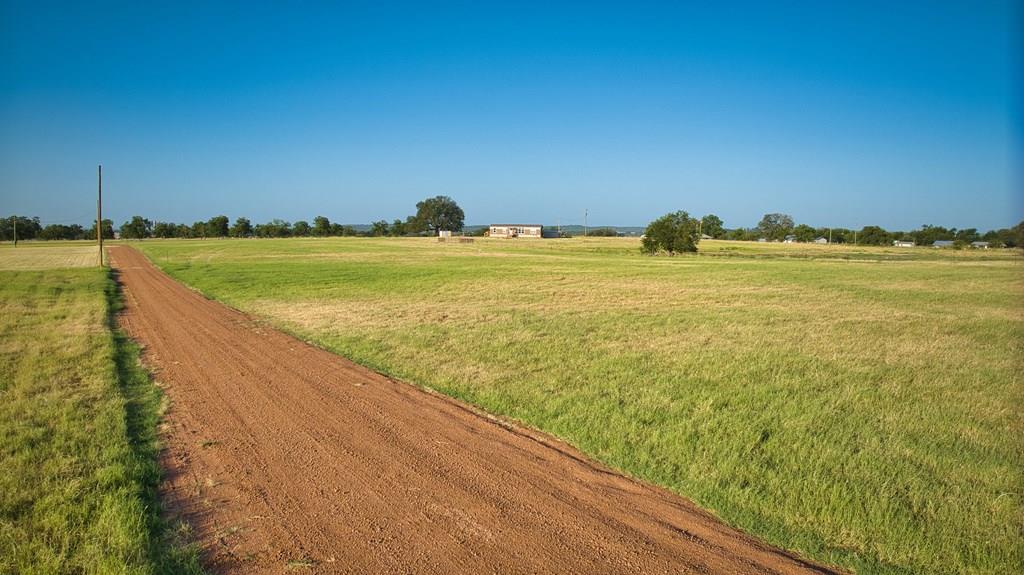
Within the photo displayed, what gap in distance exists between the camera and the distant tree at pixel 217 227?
163 meters

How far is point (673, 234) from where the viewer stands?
77312mm

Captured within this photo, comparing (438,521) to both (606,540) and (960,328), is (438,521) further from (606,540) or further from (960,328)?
(960,328)

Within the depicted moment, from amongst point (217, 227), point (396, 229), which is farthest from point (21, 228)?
point (396, 229)

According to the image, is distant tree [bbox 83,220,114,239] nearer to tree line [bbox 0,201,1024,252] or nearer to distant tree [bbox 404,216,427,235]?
tree line [bbox 0,201,1024,252]

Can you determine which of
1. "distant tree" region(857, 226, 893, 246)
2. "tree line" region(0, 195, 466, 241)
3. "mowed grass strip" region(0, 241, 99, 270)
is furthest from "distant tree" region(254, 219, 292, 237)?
"distant tree" region(857, 226, 893, 246)

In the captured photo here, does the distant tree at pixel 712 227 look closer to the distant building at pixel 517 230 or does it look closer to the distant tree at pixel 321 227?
the distant building at pixel 517 230

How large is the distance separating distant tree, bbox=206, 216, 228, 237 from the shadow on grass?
173m

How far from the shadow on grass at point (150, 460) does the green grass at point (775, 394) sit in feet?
13.6

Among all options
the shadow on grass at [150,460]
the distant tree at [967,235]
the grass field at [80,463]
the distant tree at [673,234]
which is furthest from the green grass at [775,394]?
the distant tree at [967,235]

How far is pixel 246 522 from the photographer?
16.8 feet

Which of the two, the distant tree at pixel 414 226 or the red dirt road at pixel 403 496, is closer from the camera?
the red dirt road at pixel 403 496

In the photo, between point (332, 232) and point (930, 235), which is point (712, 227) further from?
point (332, 232)

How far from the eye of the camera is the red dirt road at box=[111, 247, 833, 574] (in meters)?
Answer: 4.64

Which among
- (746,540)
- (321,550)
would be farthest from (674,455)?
(321,550)
